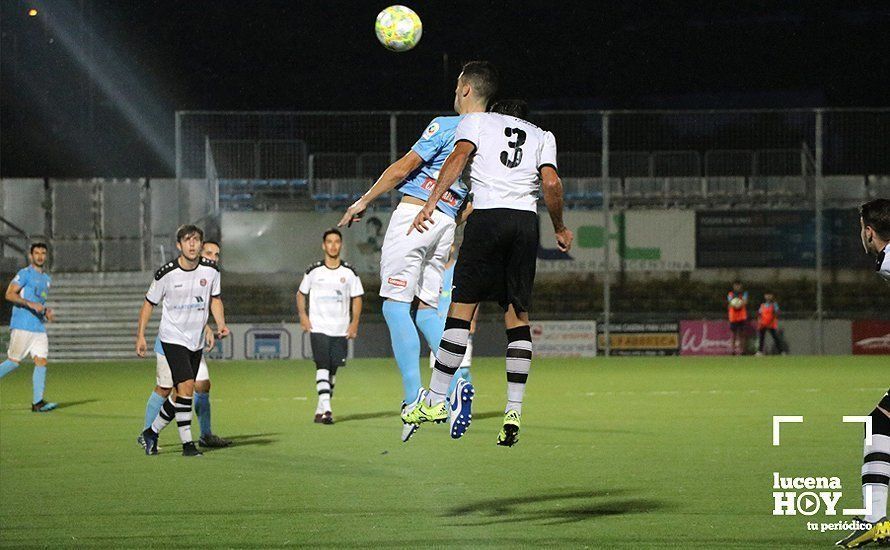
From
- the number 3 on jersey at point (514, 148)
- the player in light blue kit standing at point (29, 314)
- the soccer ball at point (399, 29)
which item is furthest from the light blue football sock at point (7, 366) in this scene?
the number 3 on jersey at point (514, 148)

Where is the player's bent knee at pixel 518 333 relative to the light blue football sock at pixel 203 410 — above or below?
above

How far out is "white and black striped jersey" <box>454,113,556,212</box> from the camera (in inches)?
292

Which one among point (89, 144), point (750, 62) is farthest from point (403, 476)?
point (750, 62)

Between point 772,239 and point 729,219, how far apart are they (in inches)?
45.9

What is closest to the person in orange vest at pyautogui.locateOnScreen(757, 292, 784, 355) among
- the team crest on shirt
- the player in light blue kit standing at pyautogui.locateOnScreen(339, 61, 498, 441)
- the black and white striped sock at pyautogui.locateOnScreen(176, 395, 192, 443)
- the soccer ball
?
the soccer ball

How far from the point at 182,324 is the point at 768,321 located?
1964 centimetres

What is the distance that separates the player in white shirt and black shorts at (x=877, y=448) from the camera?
633 cm

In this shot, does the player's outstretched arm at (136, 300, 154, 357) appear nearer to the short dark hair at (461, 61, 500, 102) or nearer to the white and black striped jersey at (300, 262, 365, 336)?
the white and black striped jersey at (300, 262, 365, 336)

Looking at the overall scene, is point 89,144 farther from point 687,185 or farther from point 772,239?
point 772,239

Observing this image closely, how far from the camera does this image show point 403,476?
9.46m

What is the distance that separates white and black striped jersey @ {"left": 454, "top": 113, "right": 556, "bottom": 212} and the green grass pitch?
198 cm

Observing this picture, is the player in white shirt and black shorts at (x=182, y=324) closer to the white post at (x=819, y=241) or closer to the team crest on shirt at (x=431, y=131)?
the team crest on shirt at (x=431, y=131)

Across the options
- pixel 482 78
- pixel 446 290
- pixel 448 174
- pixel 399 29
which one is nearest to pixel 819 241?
pixel 446 290

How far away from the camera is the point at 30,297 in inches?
671
